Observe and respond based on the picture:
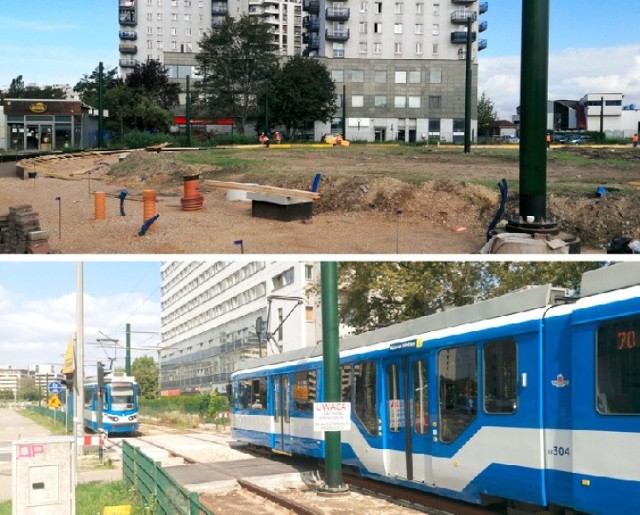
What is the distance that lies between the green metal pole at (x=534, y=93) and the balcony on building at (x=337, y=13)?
89.3 m

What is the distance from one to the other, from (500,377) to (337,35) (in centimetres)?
9535

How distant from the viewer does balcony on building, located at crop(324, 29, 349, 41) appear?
4063 inches

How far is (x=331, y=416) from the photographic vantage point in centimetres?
1576

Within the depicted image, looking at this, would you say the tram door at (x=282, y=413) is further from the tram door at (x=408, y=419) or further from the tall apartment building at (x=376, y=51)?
the tall apartment building at (x=376, y=51)

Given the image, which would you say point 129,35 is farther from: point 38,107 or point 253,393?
point 253,393

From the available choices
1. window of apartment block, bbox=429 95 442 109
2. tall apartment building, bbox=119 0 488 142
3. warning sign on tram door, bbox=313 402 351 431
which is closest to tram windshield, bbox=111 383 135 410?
warning sign on tram door, bbox=313 402 351 431

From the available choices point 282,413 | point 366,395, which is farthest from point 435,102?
point 366,395

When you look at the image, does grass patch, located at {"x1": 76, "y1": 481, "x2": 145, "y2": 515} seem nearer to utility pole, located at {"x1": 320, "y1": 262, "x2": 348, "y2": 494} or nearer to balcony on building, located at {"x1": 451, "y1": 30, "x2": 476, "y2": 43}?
utility pole, located at {"x1": 320, "y1": 262, "x2": 348, "y2": 494}

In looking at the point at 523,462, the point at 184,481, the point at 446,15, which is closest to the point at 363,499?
the point at 184,481

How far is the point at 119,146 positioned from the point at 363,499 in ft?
161

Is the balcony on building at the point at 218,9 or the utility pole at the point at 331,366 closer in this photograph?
the utility pole at the point at 331,366

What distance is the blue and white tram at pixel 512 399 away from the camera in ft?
30.7

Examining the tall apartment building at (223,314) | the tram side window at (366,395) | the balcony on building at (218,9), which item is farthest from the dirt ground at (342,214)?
the balcony on building at (218,9)

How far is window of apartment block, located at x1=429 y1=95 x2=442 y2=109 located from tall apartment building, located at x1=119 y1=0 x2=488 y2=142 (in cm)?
9
